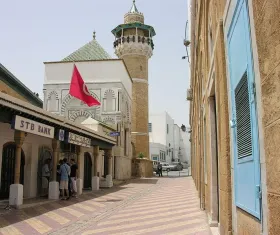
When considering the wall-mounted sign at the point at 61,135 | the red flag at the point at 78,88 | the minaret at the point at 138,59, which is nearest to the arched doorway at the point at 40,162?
the wall-mounted sign at the point at 61,135

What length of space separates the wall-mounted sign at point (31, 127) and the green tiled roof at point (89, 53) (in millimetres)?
21803

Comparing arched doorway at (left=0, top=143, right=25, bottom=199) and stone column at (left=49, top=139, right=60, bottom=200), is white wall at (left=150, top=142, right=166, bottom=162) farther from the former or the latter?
arched doorway at (left=0, top=143, right=25, bottom=199)

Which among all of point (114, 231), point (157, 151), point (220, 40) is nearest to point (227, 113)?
point (220, 40)

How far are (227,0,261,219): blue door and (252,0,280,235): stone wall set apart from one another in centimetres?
32

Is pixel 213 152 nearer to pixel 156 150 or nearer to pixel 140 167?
pixel 140 167

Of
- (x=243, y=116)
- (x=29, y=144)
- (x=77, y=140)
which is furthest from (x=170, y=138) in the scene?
(x=243, y=116)

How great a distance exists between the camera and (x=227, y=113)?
12.4 ft

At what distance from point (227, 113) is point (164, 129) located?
5407cm

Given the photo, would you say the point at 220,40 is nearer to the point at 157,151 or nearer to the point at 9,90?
the point at 9,90

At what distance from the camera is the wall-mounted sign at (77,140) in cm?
1241

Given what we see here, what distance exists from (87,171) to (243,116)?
53.0 feet

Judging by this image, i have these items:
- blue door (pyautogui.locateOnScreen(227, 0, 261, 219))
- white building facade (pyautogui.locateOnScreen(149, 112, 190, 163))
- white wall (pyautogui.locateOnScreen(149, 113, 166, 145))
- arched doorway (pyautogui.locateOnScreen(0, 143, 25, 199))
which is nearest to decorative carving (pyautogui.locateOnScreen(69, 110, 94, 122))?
arched doorway (pyautogui.locateOnScreen(0, 143, 25, 199))

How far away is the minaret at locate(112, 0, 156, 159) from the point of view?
118 feet

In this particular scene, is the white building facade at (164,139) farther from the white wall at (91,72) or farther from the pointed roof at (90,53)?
the white wall at (91,72)
